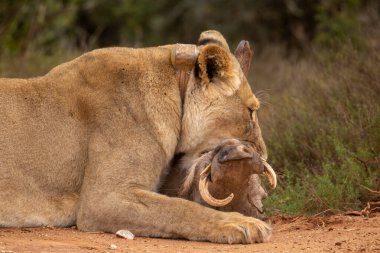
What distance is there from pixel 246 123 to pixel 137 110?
704 millimetres

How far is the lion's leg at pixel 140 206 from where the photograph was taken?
18.9 feet

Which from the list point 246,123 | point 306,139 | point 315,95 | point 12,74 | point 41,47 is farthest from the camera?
point 41,47

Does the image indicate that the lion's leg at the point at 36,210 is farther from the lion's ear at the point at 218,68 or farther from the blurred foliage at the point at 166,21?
the blurred foliage at the point at 166,21

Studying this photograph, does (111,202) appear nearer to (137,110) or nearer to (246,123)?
(137,110)

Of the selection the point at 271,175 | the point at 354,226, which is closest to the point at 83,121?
the point at 271,175

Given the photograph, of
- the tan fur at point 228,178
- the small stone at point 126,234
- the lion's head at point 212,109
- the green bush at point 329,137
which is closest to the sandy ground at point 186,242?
the small stone at point 126,234

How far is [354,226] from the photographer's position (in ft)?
20.6

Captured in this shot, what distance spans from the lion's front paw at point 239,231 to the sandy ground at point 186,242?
6 cm

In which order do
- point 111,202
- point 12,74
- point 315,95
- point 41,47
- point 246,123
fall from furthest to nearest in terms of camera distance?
1. point 41,47
2. point 12,74
3. point 315,95
4. point 246,123
5. point 111,202

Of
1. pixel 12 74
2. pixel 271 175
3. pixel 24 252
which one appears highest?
→ pixel 12 74

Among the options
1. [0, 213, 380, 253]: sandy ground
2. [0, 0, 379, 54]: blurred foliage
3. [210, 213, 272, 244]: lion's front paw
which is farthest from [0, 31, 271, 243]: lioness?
[0, 0, 379, 54]: blurred foliage

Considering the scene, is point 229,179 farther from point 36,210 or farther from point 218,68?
point 36,210

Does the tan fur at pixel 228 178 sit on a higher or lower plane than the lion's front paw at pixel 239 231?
higher

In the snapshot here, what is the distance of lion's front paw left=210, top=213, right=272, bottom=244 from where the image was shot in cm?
568
